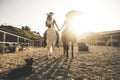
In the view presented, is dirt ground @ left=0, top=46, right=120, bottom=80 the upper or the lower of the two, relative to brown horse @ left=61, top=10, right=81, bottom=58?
lower

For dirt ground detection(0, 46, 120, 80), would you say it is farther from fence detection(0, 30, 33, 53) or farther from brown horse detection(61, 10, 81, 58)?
fence detection(0, 30, 33, 53)

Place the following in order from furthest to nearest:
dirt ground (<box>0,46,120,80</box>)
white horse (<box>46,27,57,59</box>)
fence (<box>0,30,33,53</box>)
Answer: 1. fence (<box>0,30,33,53</box>)
2. white horse (<box>46,27,57,59</box>)
3. dirt ground (<box>0,46,120,80</box>)

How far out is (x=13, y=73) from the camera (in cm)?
415

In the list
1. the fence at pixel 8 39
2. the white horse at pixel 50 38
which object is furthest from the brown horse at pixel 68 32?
the fence at pixel 8 39

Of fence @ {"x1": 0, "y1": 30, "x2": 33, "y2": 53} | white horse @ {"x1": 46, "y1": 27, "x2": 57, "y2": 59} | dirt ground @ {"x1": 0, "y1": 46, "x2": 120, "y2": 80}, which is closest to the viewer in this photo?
dirt ground @ {"x1": 0, "y1": 46, "x2": 120, "y2": 80}

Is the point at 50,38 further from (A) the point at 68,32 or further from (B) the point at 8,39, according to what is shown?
(B) the point at 8,39

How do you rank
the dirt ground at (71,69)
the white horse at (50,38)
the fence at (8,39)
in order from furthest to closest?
the fence at (8,39)
the white horse at (50,38)
the dirt ground at (71,69)

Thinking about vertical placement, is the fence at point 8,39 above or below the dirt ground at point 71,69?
above

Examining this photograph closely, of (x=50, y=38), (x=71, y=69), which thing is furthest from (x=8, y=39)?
(x=71, y=69)

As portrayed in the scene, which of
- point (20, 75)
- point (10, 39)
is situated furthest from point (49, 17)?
point (10, 39)

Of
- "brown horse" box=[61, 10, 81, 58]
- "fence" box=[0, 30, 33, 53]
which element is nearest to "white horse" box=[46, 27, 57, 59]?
"brown horse" box=[61, 10, 81, 58]

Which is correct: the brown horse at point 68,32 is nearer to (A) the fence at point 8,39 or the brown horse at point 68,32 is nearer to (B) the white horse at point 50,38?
(B) the white horse at point 50,38

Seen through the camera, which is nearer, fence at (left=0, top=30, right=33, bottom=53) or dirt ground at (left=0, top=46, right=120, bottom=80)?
dirt ground at (left=0, top=46, right=120, bottom=80)

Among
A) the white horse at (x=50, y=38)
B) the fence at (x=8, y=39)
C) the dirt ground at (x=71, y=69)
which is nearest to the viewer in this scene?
the dirt ground at (x=71, y=69)
